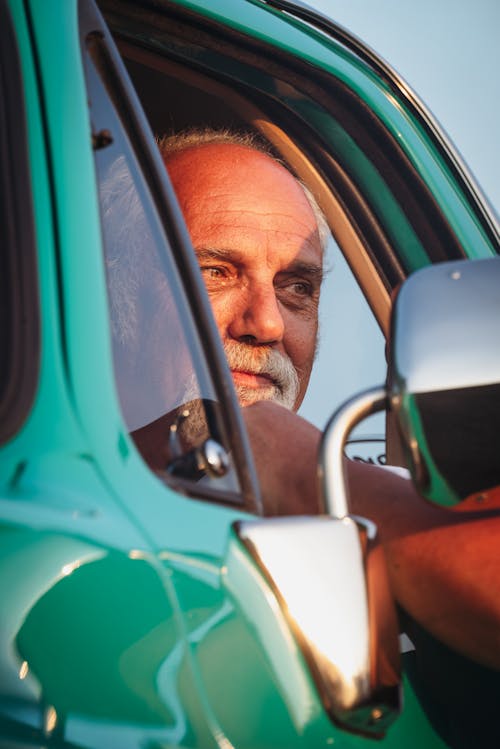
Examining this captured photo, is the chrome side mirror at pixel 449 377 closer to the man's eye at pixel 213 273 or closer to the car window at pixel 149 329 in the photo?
the car window at pixel 149 329

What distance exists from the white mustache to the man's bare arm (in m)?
1.11

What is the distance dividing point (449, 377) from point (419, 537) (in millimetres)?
379

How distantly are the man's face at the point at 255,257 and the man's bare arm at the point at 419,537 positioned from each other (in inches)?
44.8

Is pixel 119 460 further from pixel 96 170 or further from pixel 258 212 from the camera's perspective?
pixel 258 212

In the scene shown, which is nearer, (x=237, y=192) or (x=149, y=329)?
(x=149, y=329)

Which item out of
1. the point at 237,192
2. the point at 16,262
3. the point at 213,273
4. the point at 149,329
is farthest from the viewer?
the point at 237,192

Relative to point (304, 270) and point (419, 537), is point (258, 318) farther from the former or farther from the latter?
point (419, 537)

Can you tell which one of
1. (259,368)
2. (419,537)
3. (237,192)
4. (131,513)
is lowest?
(419,537)

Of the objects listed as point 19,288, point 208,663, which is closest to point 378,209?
point 19,288

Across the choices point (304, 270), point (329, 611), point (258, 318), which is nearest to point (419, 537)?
point (329, 611)

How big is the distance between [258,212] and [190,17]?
3.22 feet

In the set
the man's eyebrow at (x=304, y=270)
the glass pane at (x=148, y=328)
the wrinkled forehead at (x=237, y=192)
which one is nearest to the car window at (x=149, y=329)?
the glass pane at (x=148, y=328)

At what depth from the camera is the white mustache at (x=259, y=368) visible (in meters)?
2.56

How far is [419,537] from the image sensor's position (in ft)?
4.16
